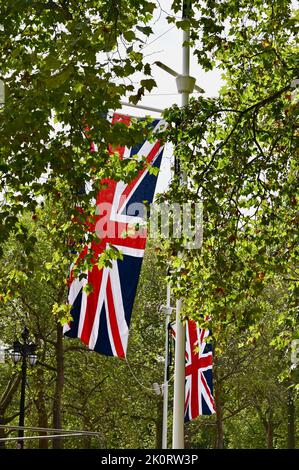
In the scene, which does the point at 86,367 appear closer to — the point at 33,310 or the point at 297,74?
the point at 33,310

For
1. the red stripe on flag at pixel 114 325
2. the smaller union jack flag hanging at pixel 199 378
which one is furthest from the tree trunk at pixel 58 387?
the red stripe on flag at pixel 114 325

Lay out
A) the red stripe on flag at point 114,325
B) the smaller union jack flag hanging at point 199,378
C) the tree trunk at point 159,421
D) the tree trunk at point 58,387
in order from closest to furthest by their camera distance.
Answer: the red stripe on flag at point 114,325 → the smaller union jack flag hanging at point 199,378 → the tree trunk at point 58,387 → the tree trunk at point 159,421

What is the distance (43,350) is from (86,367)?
1.88 metres

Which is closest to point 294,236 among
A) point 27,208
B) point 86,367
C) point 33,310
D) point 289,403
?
point 27,208

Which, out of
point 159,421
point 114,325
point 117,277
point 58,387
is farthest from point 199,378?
point 159,421

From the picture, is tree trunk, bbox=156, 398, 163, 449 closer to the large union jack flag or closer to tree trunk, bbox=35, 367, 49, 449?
tree trunk, bbox=35, 367, 49, 449

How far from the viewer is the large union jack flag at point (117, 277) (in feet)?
38.5

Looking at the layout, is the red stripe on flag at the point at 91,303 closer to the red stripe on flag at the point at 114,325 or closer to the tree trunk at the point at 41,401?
the red stripe on flag at the point at 114,325

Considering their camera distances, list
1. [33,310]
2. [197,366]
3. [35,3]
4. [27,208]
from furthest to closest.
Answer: [33,310], [197,366], [27,208], [35,3]

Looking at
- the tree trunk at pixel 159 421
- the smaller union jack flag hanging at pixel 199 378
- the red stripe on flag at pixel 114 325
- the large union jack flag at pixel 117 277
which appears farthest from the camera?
the tree trunk at pixel 159 421

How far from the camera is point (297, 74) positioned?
10719 millimetres

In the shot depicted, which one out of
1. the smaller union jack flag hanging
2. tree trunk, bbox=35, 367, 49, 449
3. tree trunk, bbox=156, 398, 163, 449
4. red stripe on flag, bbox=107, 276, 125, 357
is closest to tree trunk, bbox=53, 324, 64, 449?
tree trunk, bbox=35, 367, 49, 449

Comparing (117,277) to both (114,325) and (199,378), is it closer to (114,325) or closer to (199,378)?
(114,325)

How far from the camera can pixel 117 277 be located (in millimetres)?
11945
